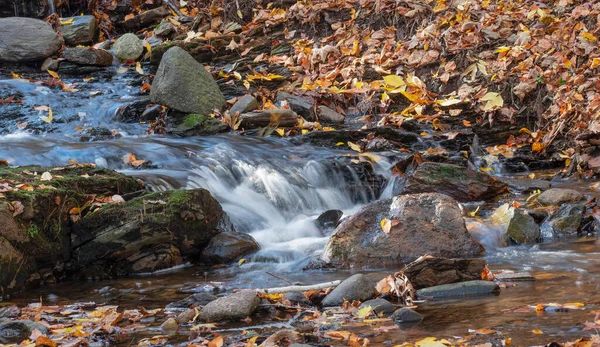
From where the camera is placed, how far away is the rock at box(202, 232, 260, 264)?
586 cm

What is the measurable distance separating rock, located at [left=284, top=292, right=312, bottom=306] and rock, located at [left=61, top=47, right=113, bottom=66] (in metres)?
9.20

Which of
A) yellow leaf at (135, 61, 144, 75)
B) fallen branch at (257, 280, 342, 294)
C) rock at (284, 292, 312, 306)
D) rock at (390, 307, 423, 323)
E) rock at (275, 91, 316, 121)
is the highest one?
yellow leaf at (135, 61, 144, 75)

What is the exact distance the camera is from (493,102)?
9.41 metres

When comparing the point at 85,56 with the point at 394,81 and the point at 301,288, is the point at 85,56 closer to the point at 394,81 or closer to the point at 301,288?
the point at 394,81

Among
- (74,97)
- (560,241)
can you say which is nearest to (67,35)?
(74,97)

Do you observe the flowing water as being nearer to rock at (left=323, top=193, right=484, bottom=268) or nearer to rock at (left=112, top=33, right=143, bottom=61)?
rock at (left=323, top=193, right=484, bottom=268)

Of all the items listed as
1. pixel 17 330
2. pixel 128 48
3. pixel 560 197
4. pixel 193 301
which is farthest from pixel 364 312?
pixel 128 48

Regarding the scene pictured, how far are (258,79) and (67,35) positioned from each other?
4.10m

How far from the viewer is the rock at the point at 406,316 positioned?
350 centimetres

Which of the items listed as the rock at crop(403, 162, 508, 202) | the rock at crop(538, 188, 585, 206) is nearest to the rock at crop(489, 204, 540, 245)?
the rock at crop(538, 188, 585, 206)

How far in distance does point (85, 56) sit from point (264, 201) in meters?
6.29

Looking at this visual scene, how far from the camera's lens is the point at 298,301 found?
4.06 metres

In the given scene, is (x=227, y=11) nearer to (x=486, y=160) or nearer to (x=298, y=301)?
(x=486, y=160)

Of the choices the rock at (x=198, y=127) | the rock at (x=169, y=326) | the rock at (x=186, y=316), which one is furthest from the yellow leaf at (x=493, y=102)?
the rock at (x=169, y=326)
